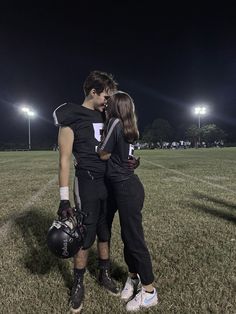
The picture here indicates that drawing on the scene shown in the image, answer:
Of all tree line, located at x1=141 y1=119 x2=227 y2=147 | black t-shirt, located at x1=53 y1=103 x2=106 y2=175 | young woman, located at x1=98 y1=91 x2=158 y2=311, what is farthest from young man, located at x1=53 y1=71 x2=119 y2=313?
tree line, located at x1=141 y1=119 x2=227 y2=147

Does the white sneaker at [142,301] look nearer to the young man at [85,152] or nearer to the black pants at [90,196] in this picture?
the young man at [85,152]

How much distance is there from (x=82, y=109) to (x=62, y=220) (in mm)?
998

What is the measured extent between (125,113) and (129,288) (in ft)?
5.46

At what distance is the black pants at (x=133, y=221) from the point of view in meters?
3.80

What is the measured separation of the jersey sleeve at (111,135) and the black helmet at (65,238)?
0.68m

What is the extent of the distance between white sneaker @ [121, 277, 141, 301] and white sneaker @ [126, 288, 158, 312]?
19 centimetres

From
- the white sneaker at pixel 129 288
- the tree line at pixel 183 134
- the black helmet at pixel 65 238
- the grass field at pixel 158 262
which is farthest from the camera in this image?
the tree line at pixel 183 134

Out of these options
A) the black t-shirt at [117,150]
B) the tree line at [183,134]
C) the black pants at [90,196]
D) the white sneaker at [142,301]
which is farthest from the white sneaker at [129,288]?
the tree line at [183,134]

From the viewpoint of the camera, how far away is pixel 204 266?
4859 mm

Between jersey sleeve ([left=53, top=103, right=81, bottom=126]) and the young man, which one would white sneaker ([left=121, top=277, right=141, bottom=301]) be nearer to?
the young man

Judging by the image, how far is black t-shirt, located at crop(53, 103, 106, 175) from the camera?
152 inches

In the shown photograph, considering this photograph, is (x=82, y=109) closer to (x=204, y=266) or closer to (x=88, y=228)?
(x=88, y=228)

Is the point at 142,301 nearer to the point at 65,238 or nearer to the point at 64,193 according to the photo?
the point at 65,238

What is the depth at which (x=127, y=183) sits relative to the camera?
3811 mm
